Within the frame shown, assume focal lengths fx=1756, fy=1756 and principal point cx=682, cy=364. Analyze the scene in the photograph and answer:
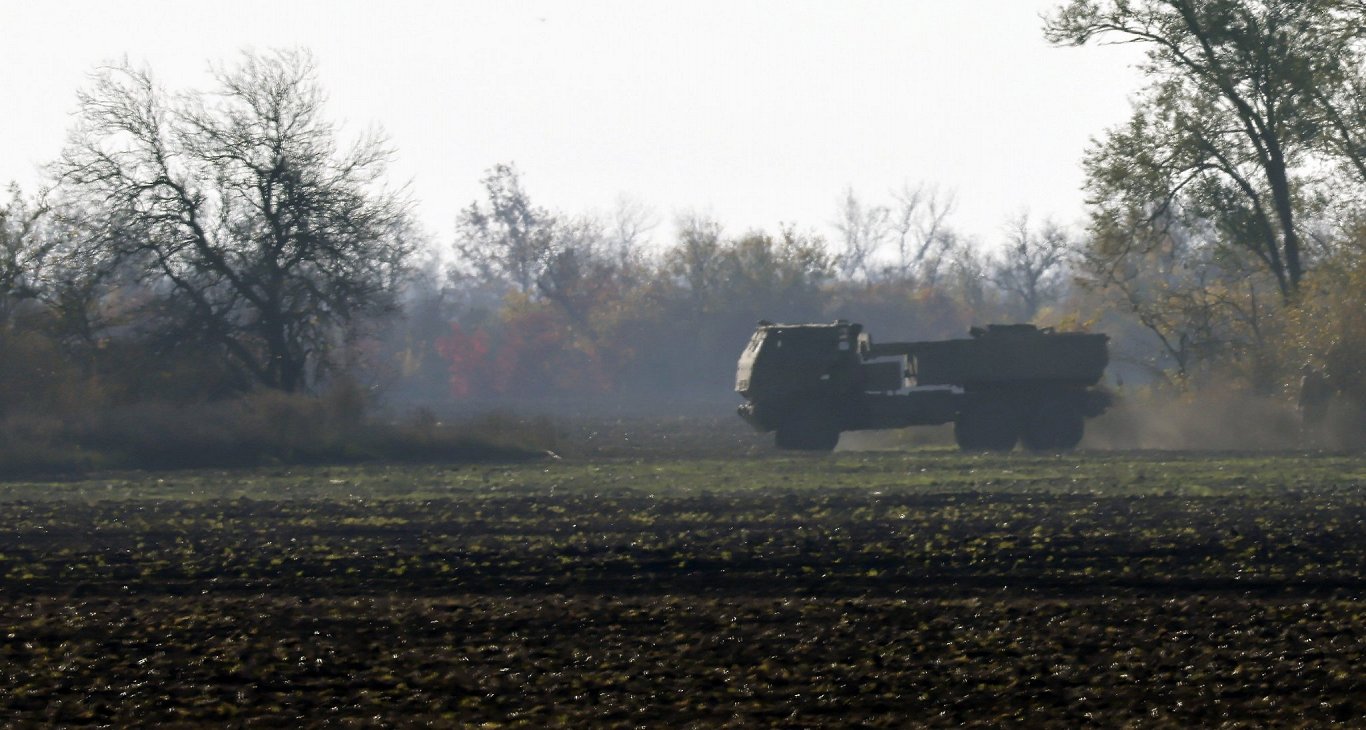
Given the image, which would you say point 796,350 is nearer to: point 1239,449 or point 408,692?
point 1239,449

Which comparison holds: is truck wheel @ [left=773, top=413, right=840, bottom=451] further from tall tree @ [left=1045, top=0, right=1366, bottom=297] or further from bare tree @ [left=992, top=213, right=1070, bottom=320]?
bare tree @ [left=992, top=213, right=1070, bottom=320]

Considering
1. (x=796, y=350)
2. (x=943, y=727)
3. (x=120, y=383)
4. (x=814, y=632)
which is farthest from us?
(x=120, y=383)

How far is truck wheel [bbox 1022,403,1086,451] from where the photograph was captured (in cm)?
3581

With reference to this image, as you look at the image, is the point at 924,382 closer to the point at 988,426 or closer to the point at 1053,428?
the point at 988,426

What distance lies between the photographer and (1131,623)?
40.1ft

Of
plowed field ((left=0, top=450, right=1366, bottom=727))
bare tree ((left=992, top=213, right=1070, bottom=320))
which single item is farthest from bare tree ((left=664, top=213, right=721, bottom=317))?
plowed field ((left=0, top=450, right=1366, bottom=727))

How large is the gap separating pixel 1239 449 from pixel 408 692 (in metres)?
29.7

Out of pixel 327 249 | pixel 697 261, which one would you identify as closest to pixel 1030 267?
pixel 697 261

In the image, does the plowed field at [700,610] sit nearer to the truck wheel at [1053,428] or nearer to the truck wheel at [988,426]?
the truck wheel at [988,426]

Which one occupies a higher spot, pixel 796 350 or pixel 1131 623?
pixel 796 350

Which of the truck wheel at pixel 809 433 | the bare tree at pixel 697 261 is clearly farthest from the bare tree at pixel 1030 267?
the truck wheel at pixel 809 433

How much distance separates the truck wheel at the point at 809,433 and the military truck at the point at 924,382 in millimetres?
20

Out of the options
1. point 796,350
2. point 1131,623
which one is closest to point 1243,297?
point 796,350

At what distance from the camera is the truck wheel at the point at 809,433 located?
117 feet
